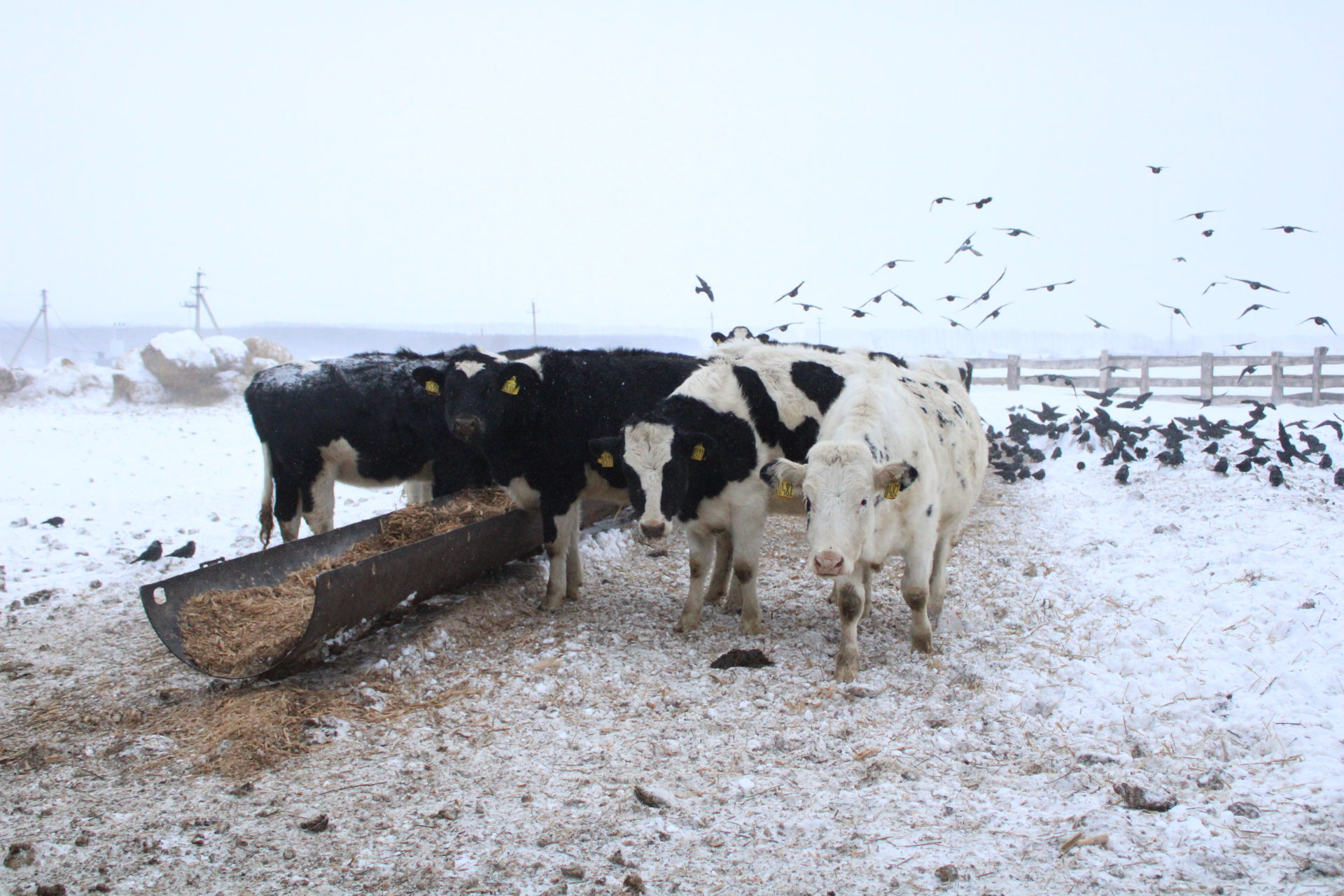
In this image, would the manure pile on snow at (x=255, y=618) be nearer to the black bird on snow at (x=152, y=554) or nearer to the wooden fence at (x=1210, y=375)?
the black bird on snow at (x=152, y=554)

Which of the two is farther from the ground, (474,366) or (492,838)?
(474,366)

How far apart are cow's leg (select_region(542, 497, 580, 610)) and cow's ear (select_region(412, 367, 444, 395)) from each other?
1.51 metres

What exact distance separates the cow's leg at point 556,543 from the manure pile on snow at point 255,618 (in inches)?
36.4

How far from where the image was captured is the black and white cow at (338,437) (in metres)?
8.34

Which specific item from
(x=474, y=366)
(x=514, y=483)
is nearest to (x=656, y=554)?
(x=514, y=483)

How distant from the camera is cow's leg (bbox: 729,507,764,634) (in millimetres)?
6438

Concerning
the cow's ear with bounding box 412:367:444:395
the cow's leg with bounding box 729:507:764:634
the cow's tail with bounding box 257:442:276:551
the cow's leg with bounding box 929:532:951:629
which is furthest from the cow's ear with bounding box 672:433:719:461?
the cow's tail with bounding box 257:442:276:551

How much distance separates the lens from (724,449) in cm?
645

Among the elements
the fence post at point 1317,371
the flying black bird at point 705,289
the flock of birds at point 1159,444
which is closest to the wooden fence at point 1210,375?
the fence post at point 1317,371

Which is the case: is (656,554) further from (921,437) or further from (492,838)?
(492,838)

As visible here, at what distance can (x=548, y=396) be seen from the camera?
24.9ft

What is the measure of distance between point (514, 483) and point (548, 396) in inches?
30.3

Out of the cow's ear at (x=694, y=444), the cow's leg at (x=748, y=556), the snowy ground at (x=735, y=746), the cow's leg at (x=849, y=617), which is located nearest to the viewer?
the snowy ground at (x=735, y=746)

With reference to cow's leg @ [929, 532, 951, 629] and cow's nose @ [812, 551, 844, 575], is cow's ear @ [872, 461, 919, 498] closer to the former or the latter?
cow's nose @ [812, 551, 844, 575]
